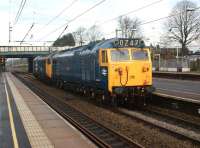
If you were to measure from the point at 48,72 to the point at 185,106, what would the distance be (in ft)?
79.9

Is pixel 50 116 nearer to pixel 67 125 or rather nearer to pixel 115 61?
pixel 67 125

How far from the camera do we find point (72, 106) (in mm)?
20516

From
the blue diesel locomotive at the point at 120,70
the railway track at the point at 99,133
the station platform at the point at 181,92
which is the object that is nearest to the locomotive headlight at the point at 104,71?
the blue diesel locomotive at the point at 120,70

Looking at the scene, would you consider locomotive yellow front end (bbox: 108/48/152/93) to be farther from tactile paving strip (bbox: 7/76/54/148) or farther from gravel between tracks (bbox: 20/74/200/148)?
tactile paving strip (bbox: 7/76/54/148)

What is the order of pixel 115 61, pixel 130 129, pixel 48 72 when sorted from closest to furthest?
pixel 130 129 < pixel 115 61 < pixel 48 72

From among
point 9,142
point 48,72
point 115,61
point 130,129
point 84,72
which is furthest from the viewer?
point 48,72

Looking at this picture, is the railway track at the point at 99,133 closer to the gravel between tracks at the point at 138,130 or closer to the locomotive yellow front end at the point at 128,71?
the gravel between tracks at the point at 138,130

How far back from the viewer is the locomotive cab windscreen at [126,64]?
60.8 ft

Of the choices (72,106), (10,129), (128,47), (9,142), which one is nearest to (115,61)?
(128,47)

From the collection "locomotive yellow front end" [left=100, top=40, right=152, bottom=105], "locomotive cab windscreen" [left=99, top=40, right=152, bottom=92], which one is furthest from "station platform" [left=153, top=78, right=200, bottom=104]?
"locomotive cab windscreen" [left=99, top=40, right=152, bottom=92]

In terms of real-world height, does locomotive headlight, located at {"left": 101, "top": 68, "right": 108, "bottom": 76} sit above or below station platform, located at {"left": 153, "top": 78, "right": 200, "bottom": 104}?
above

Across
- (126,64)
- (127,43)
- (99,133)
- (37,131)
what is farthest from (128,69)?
(37,131)

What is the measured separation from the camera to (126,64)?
61.7ft

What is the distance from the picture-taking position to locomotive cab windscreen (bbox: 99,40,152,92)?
18531mm
